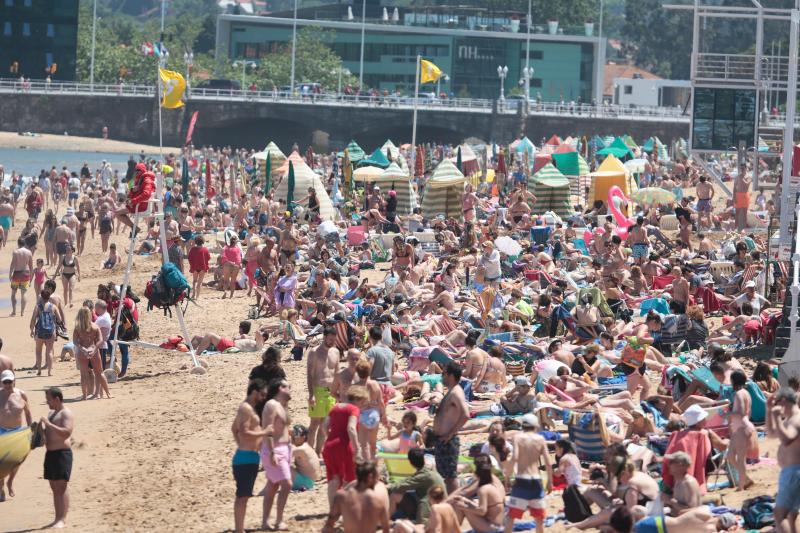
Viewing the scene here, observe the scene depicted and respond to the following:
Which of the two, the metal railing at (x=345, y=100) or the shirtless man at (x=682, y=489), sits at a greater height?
the metal railing at (x=345, y=100)

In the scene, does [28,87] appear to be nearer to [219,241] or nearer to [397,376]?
[219,241]

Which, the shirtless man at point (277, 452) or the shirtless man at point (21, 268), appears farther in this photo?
the shirtless man at point (21, 268)

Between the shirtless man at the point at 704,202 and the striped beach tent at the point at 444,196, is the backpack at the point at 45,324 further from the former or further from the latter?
the shirtless man at the point at 704,202

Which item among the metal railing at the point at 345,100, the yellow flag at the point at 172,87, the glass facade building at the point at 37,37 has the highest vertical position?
the glass facade building at the point at 37,37

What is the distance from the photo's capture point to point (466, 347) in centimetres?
1438

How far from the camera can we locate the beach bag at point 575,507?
9328mm

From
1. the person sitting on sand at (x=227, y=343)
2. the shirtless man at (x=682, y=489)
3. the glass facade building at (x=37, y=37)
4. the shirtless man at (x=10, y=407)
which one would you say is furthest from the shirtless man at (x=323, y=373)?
the glass facade building at (x=37, y=37)

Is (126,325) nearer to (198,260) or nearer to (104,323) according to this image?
(104,323)

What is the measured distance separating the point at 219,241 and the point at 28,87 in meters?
43.1

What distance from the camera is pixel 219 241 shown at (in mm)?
26188

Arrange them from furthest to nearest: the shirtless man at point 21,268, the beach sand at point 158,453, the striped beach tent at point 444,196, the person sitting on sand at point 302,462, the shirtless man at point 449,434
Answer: the striped beach tent at point 444,196, the shirtless man at point 21,268, the beach sand at point 158,453, the person sitting on sand at point 302,462, the shirtless man at point 449,434

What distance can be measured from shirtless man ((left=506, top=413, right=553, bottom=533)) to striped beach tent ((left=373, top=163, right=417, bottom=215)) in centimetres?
1895

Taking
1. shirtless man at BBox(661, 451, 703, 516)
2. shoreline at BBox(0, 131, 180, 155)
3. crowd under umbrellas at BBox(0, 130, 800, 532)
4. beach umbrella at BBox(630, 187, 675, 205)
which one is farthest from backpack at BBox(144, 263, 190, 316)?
shoreline at BBox(0, 131, 180, 155)

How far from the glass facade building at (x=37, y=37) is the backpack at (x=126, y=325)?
55561 mm
